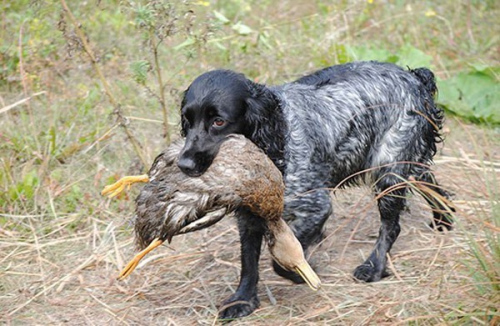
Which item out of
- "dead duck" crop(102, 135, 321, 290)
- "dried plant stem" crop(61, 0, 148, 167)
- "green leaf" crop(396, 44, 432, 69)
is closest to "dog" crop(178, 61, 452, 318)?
"dead duck" crop(102, 135, 321, 290)

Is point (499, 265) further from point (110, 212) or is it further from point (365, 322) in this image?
point (110, 212)

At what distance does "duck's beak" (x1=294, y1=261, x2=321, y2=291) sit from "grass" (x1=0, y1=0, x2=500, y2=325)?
0.72 ft

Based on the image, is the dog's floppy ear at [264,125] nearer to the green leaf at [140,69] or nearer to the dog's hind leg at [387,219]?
the dog's hind leg at [387,219]

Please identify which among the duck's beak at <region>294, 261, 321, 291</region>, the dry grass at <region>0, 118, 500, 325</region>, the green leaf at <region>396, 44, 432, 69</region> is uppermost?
the duck's beak at <region>294, 261, 321, 291</region>

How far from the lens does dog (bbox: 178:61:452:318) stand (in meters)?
3.98

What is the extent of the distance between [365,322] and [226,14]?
5576 mm

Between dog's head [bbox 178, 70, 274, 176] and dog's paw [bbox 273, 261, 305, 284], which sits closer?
dog's head [bbox 178, 70, 274, 176]

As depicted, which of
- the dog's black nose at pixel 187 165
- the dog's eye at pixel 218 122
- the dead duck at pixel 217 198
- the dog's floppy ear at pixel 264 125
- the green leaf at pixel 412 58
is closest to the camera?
the dead duck at pixel 217 198

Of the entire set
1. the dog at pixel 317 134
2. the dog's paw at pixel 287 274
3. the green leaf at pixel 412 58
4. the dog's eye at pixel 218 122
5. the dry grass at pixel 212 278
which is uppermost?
the dog's eye at pixel 218 122

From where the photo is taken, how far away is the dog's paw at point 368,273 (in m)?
4.55

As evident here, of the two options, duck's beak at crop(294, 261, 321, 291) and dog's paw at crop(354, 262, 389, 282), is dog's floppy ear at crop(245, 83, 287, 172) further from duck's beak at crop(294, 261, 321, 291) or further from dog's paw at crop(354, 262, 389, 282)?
dog's paw at crop(354, 262, 389, 282)

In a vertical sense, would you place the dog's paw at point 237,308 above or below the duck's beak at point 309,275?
below

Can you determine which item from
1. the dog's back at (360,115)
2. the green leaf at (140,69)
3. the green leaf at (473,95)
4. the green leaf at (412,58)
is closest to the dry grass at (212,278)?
the dog's back at (360,115)

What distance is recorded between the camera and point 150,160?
5754mm
